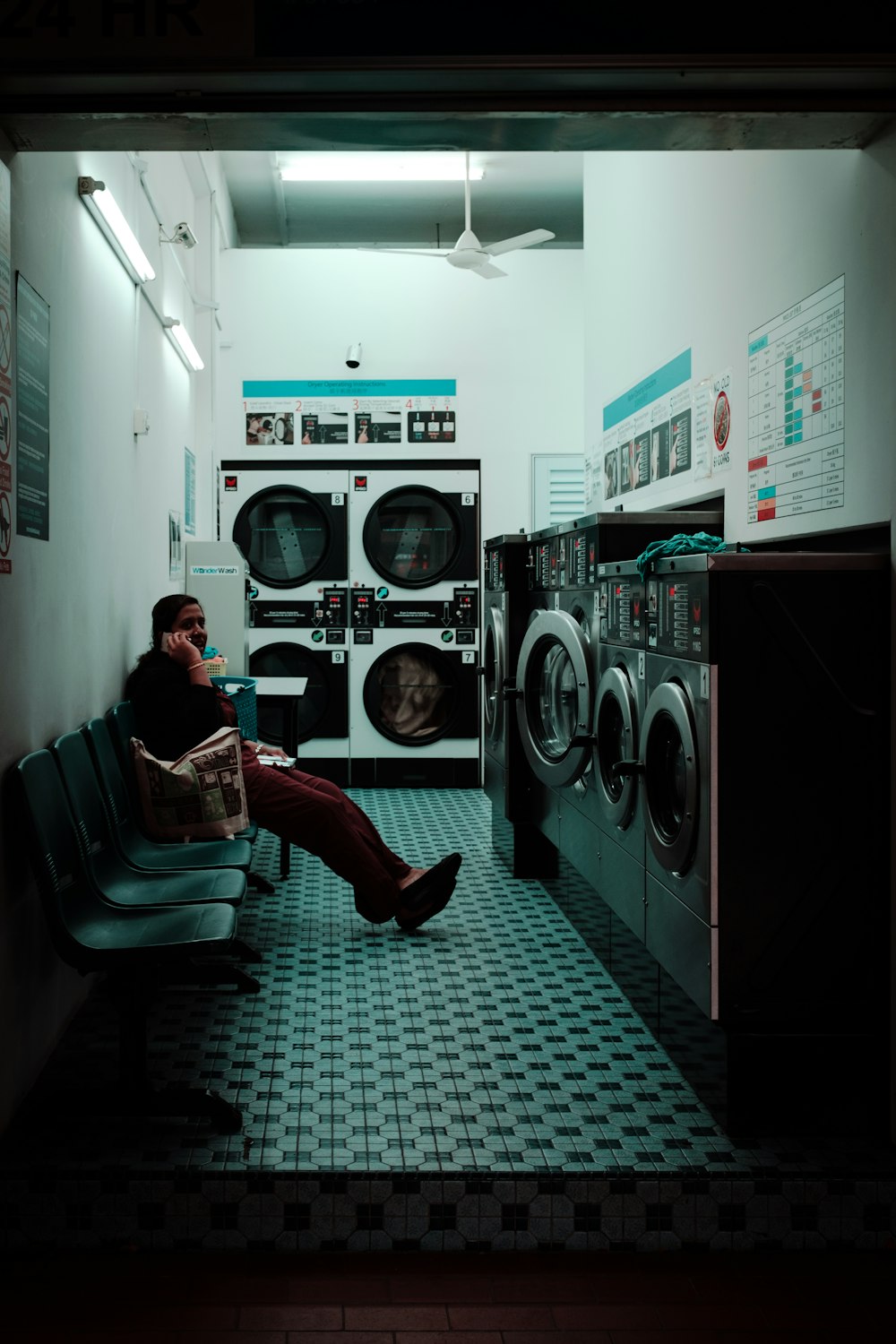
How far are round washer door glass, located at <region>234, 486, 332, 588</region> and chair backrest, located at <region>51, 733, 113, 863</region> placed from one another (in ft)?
13.6

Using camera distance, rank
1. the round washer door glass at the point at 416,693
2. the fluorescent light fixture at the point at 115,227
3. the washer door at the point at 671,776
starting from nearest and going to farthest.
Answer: the washer door at the point at 671,776
the fluorescent light fixture at the point at 115,227
the round washer door glass at the point at 416,693

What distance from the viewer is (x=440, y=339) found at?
7305 mm

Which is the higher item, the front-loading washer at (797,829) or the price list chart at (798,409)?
the price list chart at (798,409)

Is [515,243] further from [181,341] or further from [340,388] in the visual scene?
[181,341]

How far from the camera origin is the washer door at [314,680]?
285 inches

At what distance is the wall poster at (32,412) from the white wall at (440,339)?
14.4 ft

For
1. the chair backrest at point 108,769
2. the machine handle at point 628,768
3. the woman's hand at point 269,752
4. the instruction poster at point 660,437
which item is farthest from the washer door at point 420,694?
the machine handle at point 628,768

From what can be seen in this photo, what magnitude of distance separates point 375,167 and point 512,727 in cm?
357

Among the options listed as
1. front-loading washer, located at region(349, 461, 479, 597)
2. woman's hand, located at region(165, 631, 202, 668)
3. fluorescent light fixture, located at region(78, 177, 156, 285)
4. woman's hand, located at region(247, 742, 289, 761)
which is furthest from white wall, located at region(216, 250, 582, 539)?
woman's hand, located at region(165, 631, 202, 668)

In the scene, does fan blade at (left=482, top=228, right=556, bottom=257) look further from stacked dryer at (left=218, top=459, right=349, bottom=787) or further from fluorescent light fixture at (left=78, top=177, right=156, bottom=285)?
fluorescent light fixture at (left=78, top=177, right=156, bottom=285)

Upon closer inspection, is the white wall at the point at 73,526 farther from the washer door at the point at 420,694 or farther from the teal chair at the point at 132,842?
the washer door at the point at 420,694

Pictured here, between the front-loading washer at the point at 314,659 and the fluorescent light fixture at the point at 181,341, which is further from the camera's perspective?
the front-loading washer at the point at 314,659

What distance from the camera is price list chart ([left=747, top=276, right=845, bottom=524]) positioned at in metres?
2.87

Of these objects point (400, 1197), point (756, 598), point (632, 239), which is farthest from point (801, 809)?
point (632, 239)
